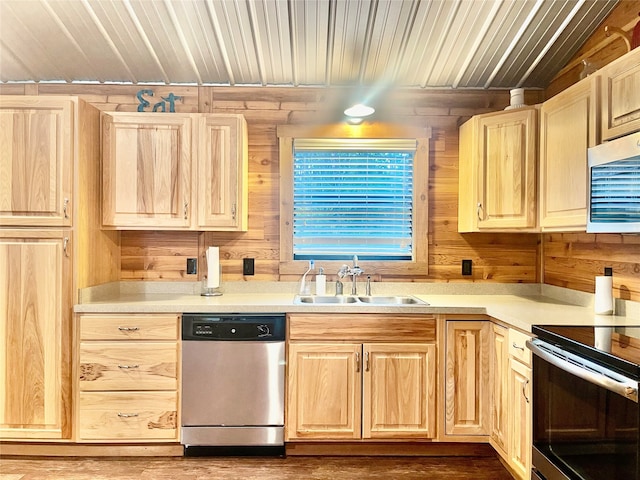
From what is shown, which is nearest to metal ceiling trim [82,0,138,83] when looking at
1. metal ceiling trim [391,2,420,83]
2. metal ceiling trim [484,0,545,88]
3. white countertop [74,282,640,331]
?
white countertop [74,282,640,331]

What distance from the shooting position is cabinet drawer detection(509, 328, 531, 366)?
2.05 meters

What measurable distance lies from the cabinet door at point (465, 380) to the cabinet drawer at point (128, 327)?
162cm

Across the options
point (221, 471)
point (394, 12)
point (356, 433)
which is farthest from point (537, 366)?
point (394, 12)

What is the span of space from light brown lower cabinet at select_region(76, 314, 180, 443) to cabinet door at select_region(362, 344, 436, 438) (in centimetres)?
115

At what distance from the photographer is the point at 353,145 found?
3.11m

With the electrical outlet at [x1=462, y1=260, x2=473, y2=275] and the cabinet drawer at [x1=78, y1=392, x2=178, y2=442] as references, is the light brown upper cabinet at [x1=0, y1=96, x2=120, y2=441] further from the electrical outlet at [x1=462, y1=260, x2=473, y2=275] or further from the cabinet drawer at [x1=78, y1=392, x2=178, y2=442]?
the electrical outlet at [x1=462, y1=260, x2=473, y2=275]

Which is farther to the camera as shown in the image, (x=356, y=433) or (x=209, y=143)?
(x=209, y=143)

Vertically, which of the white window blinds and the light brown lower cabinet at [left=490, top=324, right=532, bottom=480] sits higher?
the white window blinds

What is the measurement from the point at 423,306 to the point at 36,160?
2419 mm

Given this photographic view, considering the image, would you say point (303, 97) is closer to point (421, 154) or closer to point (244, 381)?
point (421, 154)

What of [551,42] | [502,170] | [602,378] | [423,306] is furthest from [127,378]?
[551,42]

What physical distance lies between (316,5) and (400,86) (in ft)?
3.07

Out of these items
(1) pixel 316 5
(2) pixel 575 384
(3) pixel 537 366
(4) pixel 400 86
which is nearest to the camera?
(2) pixel 575 384

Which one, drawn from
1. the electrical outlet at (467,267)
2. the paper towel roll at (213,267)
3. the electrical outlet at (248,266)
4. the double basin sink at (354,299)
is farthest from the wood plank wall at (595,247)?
the paper towel roll at (213,267)
